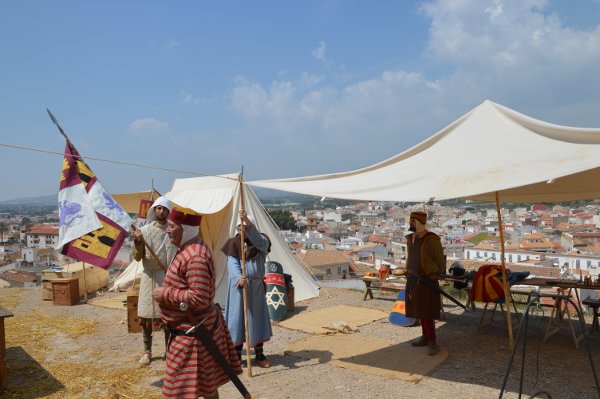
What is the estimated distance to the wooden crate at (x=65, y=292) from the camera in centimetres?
784

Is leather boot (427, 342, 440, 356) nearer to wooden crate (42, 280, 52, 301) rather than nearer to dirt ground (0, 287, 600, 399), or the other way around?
dirt ground (0, 287, 600, 399)

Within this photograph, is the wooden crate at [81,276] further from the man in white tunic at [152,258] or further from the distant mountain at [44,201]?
the man in white tunic at [152,258]

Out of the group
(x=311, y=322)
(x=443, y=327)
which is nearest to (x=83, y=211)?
(x=311, y=322)

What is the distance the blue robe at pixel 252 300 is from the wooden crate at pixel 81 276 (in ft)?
16.1

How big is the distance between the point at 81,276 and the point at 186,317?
6.74m

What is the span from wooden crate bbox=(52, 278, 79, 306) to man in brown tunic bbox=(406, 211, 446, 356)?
5750 millimetres

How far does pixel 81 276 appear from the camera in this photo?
27.8 ft

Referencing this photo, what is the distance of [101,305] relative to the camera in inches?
302

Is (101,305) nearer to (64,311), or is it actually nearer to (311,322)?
(64,311)

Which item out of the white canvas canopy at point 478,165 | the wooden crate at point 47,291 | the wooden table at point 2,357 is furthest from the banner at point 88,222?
the wooden crate at point 47,291

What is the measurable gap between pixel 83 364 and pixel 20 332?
6.10 ft

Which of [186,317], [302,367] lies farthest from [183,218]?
[302,367]

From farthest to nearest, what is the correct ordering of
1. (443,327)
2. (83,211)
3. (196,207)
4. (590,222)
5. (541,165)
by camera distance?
(590,222), (196,207), (443,327), (83,211), (541,165)

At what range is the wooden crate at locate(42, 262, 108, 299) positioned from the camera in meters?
8.41
